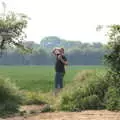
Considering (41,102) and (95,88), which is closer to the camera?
(95,88)

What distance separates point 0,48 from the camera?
14.3 metres

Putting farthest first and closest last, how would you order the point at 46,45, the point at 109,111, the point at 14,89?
the point at 46,45 → the point at 14,89 → the point at 109,111

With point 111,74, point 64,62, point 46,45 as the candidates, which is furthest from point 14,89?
point 46,45

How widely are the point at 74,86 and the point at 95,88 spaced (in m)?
0.92

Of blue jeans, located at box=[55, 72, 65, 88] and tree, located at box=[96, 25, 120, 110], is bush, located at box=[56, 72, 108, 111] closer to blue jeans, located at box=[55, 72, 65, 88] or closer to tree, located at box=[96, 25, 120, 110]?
tree, located at box=[96, 25, 120, 110]

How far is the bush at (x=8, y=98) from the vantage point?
43.3 ft

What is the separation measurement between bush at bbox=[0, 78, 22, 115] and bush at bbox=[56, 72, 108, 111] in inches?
43.9

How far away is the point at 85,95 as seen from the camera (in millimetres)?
13672

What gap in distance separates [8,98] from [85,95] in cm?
207

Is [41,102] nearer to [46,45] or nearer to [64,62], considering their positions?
[64,62]

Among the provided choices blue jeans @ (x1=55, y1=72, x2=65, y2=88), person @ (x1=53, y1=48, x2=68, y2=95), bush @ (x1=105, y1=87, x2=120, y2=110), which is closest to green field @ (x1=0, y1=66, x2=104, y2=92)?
bush @ (x1=105, y1=87, x2=120, y2=110)

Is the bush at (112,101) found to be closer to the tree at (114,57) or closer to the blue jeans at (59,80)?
the tree at (114,57)

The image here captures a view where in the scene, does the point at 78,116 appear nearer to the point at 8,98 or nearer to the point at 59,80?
the point at 8,98

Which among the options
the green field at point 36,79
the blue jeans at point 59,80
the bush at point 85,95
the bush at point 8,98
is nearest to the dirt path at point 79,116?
the bush at point 85,95
